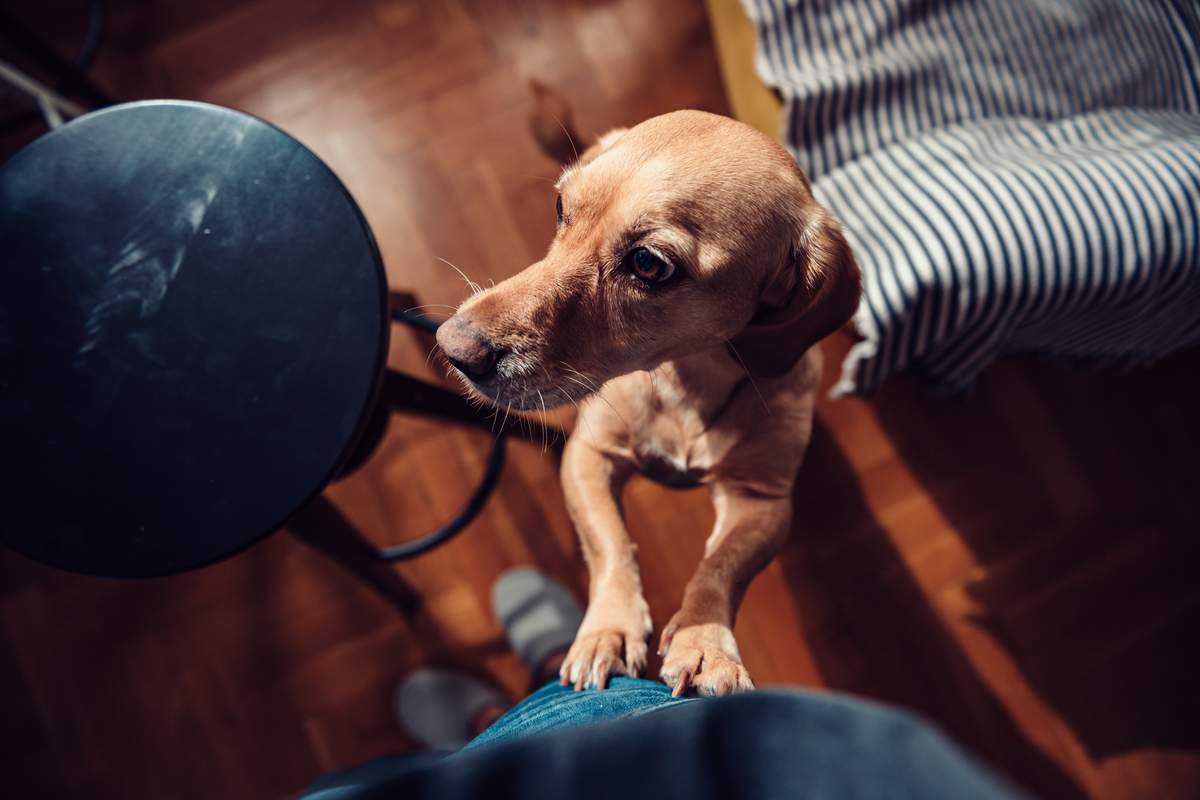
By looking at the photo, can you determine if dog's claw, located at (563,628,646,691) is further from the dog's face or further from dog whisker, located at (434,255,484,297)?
dog whisker, located at (434,255,484,297)

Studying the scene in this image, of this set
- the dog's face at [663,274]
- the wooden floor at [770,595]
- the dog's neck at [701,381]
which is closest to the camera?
the dog's face at [663,274]

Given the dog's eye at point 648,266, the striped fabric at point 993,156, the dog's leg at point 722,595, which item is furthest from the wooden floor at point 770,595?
the dog's eye at point 648,266

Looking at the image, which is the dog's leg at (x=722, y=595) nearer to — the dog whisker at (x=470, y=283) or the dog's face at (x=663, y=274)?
the dog's face at (x=663, y=274)

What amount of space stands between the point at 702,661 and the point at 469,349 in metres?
0.63

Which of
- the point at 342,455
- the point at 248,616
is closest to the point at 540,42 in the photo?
the point at 342,455

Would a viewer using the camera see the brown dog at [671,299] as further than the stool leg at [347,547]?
No

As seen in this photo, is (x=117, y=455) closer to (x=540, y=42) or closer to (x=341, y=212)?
(x=341, y=212)

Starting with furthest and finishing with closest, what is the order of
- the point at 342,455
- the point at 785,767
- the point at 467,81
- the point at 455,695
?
the point at 467,81 < the point at 455,695 < the point at 342,455 < the point at 785,767

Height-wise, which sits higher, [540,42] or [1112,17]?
[540,42]

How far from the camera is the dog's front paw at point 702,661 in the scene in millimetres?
1017

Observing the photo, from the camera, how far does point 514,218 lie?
2.04 metres

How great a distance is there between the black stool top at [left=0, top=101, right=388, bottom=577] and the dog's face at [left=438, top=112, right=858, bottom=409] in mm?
234

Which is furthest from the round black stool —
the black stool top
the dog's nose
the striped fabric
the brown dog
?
the striped fabric

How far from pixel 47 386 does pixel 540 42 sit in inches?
67.5
